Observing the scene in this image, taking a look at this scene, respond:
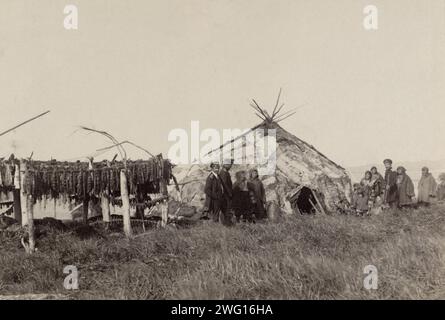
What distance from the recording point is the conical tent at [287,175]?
1380 cm

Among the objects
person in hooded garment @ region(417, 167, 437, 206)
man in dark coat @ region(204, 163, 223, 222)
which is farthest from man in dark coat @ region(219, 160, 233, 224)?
person in hooded garment @ region(417, 167, 437, 206)

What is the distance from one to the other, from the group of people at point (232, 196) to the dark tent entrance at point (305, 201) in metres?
1.34

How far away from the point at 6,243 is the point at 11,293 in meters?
3.39

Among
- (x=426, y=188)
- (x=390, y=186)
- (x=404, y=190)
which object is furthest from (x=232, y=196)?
(x=426, y=188)

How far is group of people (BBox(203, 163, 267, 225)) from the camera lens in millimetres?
11078

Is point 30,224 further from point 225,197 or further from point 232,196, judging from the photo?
point 232,196

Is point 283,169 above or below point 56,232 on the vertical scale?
above

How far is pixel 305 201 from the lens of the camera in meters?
14.9

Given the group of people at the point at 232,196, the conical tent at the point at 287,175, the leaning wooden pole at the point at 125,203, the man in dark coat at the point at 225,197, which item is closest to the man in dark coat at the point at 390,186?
the conical tent at the point at 287,175

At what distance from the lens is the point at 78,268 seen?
716 centimetres
